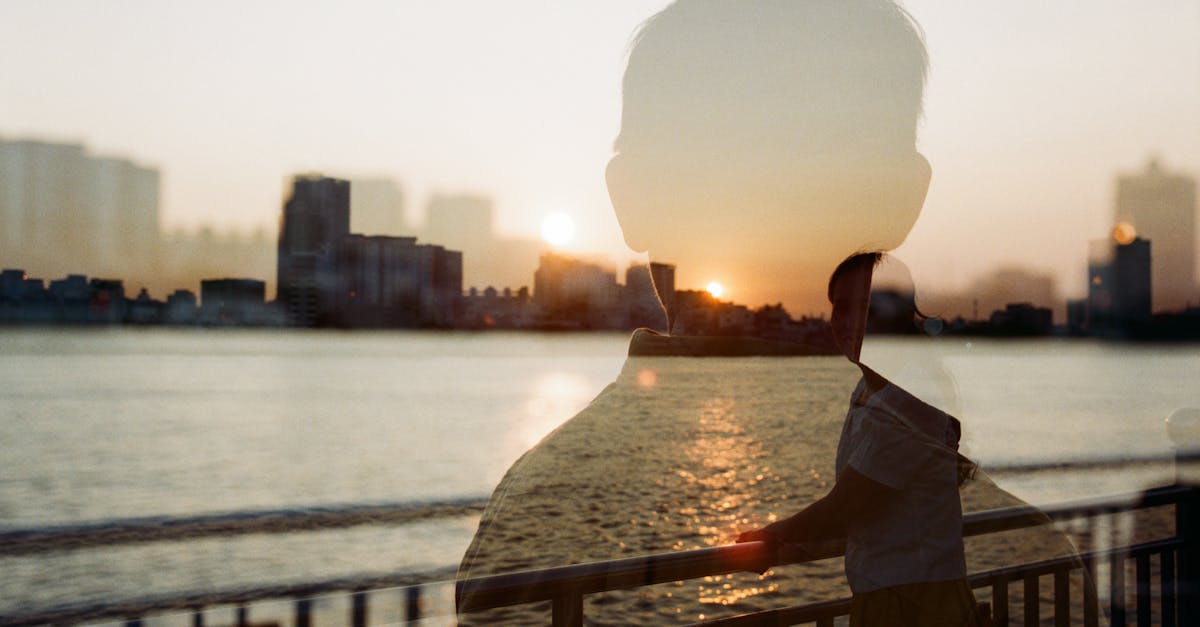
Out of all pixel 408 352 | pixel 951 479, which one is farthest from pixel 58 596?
pixel 408 352

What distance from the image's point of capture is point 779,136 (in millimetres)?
662

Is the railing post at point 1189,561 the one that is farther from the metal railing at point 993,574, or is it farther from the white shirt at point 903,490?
the white shirt at point 903,490

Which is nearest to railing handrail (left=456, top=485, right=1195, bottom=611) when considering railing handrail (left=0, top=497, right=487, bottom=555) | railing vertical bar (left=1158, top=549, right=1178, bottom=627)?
railing vertical bar (left=1158, top=549, right=1178, bottom=627)

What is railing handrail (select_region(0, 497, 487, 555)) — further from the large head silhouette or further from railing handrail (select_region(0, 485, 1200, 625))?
the large head silhouette

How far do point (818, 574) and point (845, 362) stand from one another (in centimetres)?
2354

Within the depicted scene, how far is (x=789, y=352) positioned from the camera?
78cm

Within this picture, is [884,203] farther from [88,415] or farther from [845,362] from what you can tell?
[88,415]

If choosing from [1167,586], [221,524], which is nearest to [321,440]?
[221,524]

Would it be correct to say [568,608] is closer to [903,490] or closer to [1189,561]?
[903,490]

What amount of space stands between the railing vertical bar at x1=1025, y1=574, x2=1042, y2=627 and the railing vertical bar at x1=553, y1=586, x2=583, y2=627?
1312 mm

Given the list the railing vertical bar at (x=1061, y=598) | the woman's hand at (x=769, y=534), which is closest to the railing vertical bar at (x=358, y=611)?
the woman's hand at (x=769, y=534)

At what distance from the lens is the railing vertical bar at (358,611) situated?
175cm

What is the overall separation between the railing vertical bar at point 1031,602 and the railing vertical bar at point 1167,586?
76 centimetres

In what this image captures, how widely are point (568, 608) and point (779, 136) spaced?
1081mm
